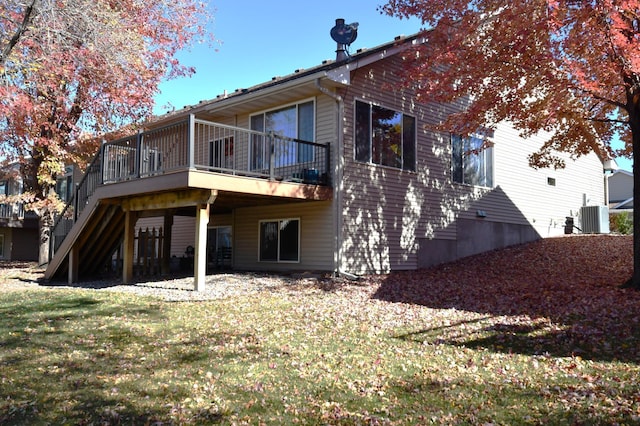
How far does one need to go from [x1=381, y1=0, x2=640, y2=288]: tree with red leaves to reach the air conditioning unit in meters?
6.55

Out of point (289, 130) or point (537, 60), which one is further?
point (289, 130)

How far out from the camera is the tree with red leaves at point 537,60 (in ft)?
29.7

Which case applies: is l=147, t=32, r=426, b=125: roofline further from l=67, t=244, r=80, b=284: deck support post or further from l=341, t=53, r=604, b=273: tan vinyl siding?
l=67, t=244, r=80, b=284: deck support post

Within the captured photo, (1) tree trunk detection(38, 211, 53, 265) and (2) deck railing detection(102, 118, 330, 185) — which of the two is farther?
(1) tree trunk detection(38, 211, 53, 265)

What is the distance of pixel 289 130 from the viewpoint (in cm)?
1399

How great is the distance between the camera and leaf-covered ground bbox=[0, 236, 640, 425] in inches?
175

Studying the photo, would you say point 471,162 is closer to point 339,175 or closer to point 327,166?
point 339,175

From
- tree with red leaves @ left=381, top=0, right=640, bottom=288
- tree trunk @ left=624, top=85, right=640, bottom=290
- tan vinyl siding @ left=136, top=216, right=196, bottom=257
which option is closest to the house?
tan vinyl siding @ left=136, top=216, right=196, bottom=257

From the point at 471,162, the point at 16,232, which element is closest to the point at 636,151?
the point at 471,162

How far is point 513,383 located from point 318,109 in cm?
935

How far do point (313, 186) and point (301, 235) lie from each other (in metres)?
1.76

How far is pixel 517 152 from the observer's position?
18.2 metres

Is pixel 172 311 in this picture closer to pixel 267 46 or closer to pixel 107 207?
pixel 107 207

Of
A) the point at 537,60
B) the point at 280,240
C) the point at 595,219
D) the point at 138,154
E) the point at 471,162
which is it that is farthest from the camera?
the point at 595,219
